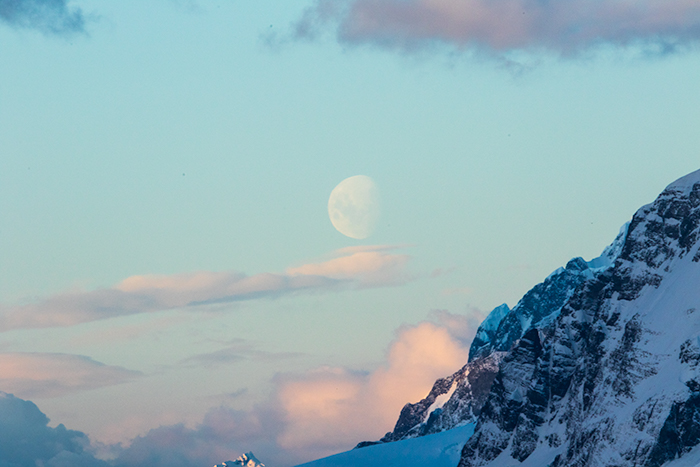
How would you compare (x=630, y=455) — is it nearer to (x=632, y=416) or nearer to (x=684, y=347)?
(x=632, y=416)

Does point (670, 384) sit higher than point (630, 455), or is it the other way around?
point (670, 384)

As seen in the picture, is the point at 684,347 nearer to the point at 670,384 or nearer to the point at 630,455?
the point at 670,384

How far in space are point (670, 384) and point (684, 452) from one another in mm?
14711

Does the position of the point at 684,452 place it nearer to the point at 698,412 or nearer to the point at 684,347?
the point at 698,412

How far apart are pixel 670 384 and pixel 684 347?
8247 millimetres

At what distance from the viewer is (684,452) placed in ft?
602

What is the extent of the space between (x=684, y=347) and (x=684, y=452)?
22259 millimetres

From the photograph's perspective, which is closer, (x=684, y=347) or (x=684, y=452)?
(x=684, y=452)

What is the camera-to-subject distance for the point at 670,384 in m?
193

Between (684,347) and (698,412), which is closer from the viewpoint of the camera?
(698,412)

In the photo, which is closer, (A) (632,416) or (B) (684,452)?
(B) (684,452)

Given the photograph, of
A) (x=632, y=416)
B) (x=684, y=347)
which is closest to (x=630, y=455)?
(x=632, y=416)

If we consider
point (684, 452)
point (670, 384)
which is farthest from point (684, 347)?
point (684, 452)

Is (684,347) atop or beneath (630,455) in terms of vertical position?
atop
